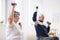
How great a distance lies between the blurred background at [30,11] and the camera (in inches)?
105

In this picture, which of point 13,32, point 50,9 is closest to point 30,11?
point 50,9

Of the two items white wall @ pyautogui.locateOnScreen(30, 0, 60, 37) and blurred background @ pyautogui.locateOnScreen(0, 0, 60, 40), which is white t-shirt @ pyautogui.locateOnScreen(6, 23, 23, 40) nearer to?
blurred background @ pyautogui.locateOnScreen(0, 0, 60, 40)

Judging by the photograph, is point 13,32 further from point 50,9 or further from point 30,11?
point 50,9

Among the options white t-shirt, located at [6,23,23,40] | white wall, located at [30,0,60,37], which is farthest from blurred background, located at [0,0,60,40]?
white t-shirt, located at [6,23,23,40]

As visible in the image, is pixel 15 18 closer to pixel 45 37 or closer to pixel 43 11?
pixel 45 37

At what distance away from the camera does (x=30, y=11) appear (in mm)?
2783

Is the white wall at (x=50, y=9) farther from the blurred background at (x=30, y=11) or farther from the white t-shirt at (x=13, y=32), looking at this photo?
the white t-shirt at (x=13, y=32)

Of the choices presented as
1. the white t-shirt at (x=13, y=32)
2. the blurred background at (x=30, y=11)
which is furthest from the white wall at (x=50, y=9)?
the white t-shirt at (x=13, y=32)

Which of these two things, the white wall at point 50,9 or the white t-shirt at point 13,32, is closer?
the white t-shirt at point 13,32

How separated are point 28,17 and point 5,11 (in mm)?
501

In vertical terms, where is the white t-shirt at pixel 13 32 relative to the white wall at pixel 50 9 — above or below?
below

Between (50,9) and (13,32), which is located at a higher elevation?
(50,9)

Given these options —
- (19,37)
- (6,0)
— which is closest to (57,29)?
(19,37)

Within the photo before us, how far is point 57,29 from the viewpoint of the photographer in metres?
2.59
